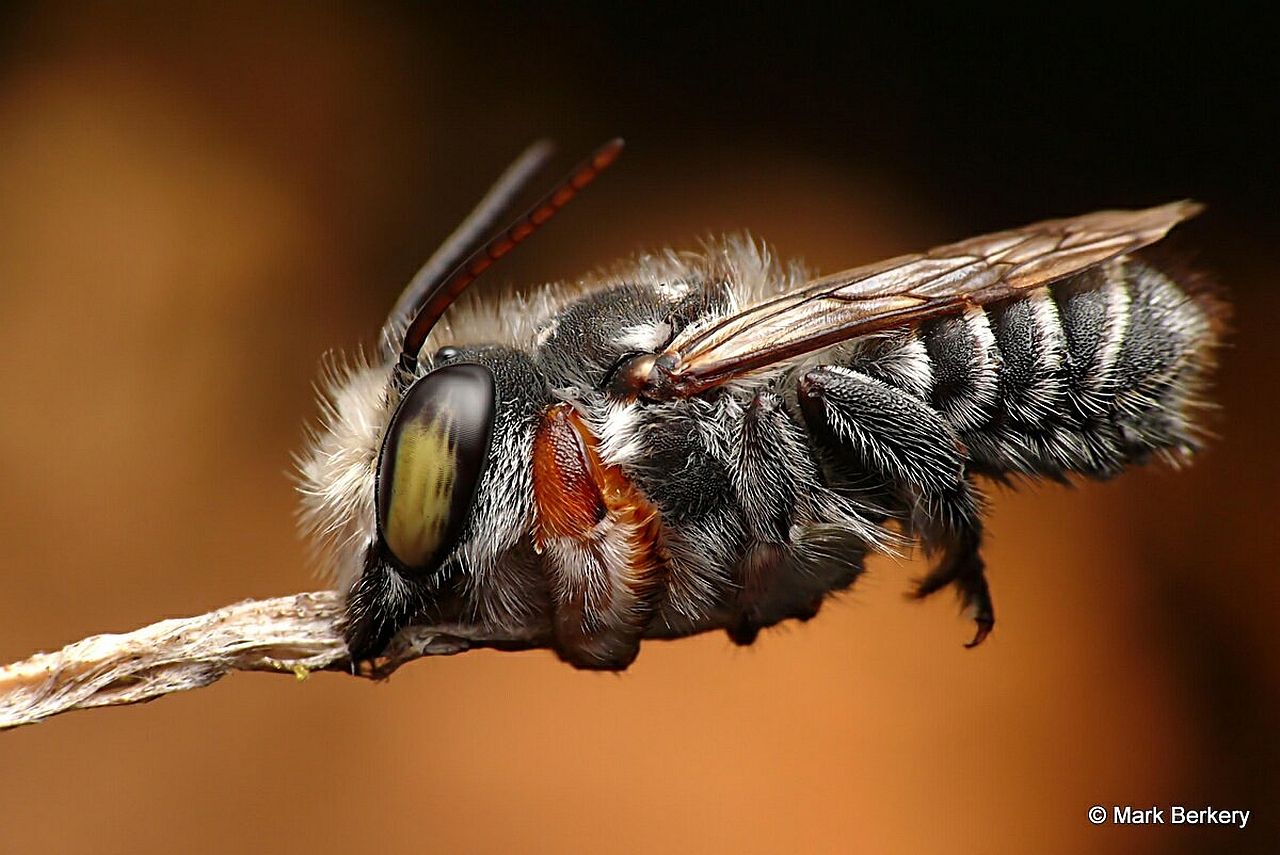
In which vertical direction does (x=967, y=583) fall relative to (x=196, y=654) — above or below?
below

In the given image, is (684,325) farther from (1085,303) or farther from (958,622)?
(958,622)

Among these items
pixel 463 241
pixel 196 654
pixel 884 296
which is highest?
pixel 463 241

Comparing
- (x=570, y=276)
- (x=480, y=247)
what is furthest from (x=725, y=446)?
(x=570, y=276)

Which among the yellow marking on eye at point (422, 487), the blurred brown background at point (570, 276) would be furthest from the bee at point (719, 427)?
the blurred brown background at point (570, 276)

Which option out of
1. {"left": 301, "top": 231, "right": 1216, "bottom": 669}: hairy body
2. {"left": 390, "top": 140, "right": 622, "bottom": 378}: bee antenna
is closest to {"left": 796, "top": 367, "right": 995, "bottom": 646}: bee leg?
{"left": 301, "top": 231, "right": 1216, "bottom": 669}: hairy body

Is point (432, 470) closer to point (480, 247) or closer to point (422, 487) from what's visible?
point (422, 487)

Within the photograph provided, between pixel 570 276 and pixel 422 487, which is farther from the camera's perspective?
pixel 570 276

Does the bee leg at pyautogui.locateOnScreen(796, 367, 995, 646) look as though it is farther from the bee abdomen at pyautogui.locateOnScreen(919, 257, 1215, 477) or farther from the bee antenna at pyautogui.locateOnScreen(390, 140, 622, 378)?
the bee antenna at pyautogui.locateOnScreen(390, 140, 622, 378)
